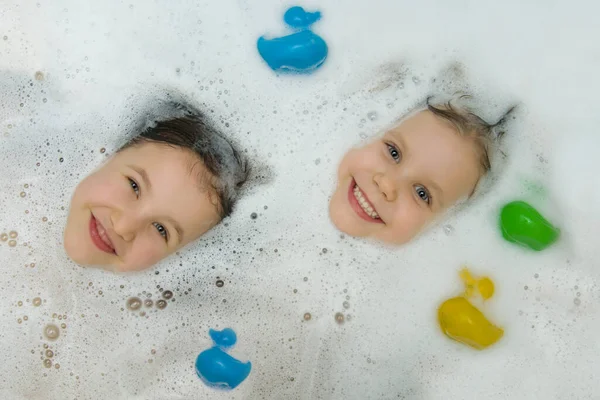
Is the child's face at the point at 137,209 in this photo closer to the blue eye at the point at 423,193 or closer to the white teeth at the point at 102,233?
the white teeth at the point at 102,233

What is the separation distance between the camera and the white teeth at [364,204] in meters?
1.21

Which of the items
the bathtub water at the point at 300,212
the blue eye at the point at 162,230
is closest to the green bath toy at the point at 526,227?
the bathtub water at the point at 300,212

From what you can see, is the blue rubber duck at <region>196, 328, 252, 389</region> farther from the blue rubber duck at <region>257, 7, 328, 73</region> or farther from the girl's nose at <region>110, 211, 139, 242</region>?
the blue rubber duck at <region>257, 7, 328, 73</region>

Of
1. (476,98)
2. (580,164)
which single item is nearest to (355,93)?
(476,98)

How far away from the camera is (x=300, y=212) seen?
1.33 meters

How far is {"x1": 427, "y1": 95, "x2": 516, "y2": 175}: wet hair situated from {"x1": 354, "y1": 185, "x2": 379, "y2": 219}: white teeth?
8.7 inches

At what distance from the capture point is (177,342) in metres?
1.26

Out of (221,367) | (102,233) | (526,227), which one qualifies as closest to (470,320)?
(526,227)

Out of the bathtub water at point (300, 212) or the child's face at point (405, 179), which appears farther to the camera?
the bathtub water at point (300, 212)

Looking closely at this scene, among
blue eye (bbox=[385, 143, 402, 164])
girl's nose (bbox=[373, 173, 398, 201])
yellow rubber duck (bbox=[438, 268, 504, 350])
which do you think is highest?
blue eye (bbox=[385, 143, 402, 164])

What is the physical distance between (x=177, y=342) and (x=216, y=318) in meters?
0.09

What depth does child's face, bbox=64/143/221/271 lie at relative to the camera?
3.67 ft

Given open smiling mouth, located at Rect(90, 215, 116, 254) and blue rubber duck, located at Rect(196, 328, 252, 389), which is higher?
open smiling mouth, located at Rect(90, 215, 116, 254)

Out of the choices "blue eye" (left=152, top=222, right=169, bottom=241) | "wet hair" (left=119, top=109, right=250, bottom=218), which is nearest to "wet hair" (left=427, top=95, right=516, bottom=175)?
"wet hair" (left=119, top=109, right=250, bottom=218)
